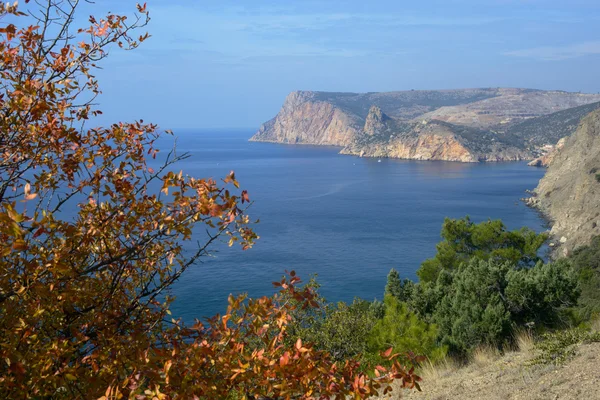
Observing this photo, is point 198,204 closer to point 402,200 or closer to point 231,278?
point 231,278

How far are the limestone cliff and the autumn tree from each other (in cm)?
13186

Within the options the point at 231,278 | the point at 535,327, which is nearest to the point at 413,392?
the point at 535,327

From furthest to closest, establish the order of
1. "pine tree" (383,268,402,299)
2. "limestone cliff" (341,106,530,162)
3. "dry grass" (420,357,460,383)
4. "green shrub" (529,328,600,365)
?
"limestone cliff" (341,106,530,162), "pine tree" (383,268,402,299), "dry grass" (420,357,460,383), "green shrub" (529,328,600,365)

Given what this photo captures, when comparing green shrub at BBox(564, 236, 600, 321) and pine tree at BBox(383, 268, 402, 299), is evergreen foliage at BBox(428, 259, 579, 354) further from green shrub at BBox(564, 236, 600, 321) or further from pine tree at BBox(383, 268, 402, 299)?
pine tree at BBox(383, 268, 402, 299)

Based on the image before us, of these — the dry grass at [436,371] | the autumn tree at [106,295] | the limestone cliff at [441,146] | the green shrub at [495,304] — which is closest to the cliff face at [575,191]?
the green shrub at [495,304]

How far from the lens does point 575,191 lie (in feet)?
186

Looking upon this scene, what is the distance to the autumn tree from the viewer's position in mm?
2922

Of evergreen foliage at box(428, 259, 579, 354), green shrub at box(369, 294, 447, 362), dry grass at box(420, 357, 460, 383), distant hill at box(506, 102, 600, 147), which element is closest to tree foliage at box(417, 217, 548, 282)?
evergreen foliage at box(428, 259, 579, 354)

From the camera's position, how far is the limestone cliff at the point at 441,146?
132m

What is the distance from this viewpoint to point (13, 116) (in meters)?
3.61

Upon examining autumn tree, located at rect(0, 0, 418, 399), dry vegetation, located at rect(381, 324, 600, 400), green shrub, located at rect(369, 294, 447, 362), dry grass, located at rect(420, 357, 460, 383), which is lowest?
green shrub, located at rect(369, 294, 447, 362)

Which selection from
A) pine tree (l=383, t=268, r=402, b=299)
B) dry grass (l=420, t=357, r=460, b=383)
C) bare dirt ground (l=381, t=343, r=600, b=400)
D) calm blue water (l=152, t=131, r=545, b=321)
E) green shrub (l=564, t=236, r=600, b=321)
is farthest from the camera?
calm blue water (l=152, t=131, r=545, b=321)

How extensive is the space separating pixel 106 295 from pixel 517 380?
6.07 metres

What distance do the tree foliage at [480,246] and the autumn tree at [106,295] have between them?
21.2m
